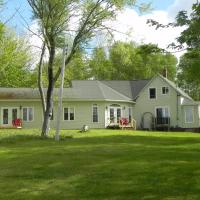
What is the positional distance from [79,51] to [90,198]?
2023cm

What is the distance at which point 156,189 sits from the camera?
10.4 metres

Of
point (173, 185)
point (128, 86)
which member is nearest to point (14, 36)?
point (128, 86)

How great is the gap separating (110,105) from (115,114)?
1.03 meters

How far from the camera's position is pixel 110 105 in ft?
145

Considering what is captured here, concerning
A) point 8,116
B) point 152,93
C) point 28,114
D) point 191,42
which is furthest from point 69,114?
point 191,42

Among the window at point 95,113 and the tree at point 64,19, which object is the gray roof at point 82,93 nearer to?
the window at point 95,113

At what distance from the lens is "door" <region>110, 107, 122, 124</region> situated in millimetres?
44250

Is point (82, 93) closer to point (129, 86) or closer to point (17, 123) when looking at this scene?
point (17, 123)

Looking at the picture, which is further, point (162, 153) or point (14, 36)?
point (14, 36)

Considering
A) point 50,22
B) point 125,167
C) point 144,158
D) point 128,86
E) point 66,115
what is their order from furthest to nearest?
point 128,86, point 66,115, point 50,22, point 144,158, point 125,167

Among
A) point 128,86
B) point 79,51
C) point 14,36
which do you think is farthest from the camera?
point 128,86

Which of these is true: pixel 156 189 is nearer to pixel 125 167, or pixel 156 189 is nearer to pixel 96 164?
pixel 125 167

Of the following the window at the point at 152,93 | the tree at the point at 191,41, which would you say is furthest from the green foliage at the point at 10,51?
the tree at the point at 191,41

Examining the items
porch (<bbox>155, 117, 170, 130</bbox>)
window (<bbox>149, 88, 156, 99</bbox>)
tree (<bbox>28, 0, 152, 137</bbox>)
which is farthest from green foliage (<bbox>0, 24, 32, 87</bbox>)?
porch (<bbox>155, 117, 170, 130</bbox>)
